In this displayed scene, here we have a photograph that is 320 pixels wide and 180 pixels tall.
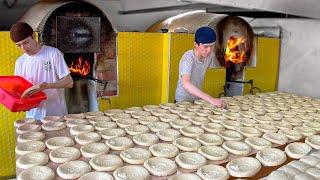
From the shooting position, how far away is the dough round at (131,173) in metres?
1.39

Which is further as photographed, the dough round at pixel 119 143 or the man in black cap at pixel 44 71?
the man in black cap at pixel 44 71

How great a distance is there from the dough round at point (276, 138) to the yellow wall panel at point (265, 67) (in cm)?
290

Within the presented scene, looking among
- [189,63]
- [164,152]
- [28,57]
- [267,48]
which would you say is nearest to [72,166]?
[164,152]

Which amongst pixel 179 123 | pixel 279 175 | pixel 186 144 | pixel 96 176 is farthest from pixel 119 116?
pixel 279 175

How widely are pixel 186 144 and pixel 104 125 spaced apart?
0.61m

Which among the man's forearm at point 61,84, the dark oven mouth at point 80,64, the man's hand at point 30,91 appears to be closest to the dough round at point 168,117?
the man's forearm at point 61,84

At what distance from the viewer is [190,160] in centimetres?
160

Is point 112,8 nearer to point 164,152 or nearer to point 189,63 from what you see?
point 189,63

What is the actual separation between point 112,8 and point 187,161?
3.85m

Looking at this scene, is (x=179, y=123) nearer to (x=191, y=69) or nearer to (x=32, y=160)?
(x=191, y=69)

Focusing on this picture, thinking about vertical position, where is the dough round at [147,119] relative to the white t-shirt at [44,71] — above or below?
below

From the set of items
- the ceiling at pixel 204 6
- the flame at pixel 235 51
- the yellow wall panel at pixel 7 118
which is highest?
the ceiling at pixel 204 6

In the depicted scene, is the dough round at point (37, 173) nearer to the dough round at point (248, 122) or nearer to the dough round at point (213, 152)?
the dough round at point (213, 152)

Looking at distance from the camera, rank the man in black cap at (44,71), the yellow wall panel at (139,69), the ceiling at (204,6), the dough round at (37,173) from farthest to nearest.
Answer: the yellow wall panel at (139,69), the ceiling at (204,6), the man in black cap at (44,71), the dough round at (37,173)
